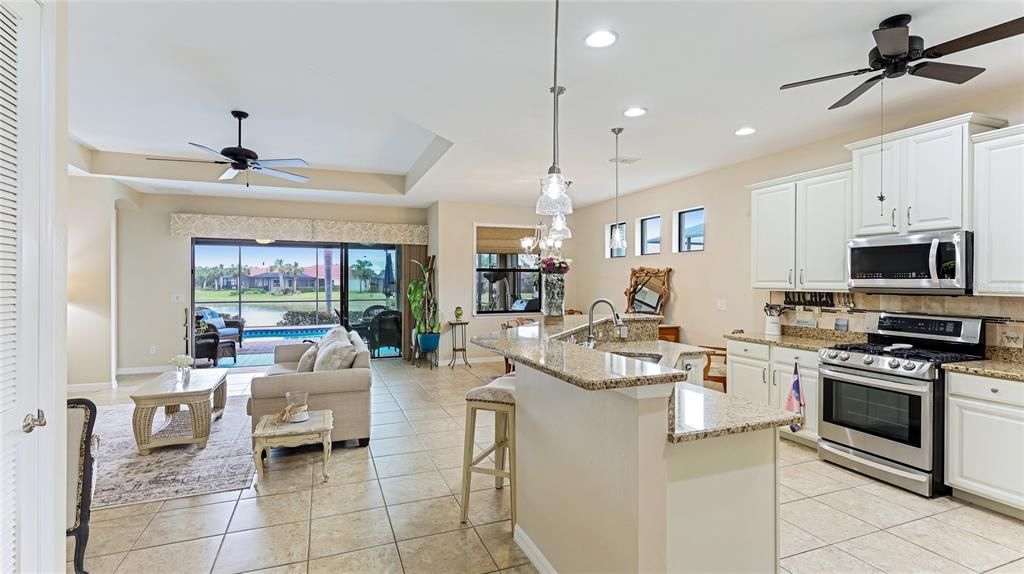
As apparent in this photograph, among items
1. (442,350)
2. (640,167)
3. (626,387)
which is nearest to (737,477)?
(626,387)

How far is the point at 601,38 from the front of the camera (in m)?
2.57

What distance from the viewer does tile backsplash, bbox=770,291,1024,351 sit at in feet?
10.2

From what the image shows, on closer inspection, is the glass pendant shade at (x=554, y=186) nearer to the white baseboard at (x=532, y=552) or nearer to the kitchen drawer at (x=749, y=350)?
the white baseboard at (x=532, y=552)

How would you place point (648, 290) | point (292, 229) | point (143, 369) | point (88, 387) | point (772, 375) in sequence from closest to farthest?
1. point (772, 375)
2. point (88, 387)
3. point (648, 290)
4. point (143, 369)
5. point (292, 229)

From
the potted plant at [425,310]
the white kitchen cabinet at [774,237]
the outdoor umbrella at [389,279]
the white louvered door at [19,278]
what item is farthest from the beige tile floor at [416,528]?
the outdoor umbrella at [389,279]

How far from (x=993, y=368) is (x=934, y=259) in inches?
30.1

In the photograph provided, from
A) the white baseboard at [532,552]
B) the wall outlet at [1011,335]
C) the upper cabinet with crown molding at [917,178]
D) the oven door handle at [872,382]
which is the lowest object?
the white baseboard at [532,552]

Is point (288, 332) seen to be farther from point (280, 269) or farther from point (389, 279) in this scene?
point (389, 279)

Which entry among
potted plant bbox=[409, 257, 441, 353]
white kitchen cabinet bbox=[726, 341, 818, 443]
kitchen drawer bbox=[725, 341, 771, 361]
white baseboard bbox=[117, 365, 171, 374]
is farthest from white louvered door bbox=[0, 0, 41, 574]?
white baseboard bbox=[117, 365, 171, 374]

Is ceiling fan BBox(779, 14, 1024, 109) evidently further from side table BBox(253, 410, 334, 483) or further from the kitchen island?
side table BBox(253, 410, 334, 483)

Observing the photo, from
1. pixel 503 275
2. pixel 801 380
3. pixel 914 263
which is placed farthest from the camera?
pixel 503 275

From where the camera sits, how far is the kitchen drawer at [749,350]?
4.23 m

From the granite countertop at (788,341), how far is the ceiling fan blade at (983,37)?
2.29m

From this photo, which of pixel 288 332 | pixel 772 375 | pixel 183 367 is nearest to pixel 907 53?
pixel 772 375
